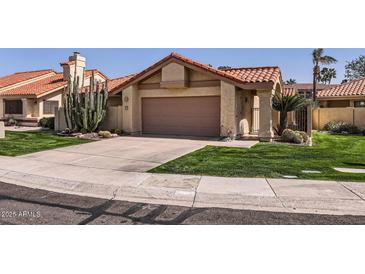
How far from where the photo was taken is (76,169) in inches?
345

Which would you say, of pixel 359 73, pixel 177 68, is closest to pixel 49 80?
pixel 177 68

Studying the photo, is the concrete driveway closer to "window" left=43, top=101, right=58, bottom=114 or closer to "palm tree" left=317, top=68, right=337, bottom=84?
"window" left=43, top=101, right=58, bottom=114

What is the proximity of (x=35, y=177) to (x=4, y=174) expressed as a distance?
43.5 inches

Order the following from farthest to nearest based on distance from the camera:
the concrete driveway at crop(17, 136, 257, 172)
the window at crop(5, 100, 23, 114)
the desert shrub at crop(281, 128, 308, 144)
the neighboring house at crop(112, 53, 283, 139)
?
the window at crop(5, 100, 23, 114)
the neighboring house at crop(112, 53, 283, 139)
the desert shrub at crop(281, 128, 308, 144)
the concrete driveway at crop(17, 136, 257, 172)

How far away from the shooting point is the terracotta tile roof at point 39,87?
25.2 m

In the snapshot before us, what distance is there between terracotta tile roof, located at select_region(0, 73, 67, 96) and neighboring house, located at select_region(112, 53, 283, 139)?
31.2 ft

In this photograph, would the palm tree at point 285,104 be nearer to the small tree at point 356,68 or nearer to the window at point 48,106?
the window at point 48,106

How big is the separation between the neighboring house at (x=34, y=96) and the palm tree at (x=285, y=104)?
14.1 metres

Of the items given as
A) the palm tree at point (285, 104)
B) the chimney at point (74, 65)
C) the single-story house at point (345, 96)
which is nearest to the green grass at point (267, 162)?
the palm tree at point (285, 104)

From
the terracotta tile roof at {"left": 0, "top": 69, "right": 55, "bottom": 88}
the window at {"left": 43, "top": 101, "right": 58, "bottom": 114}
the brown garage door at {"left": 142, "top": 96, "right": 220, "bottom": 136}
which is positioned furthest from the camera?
the terracotta tile roof at {"left": 0, "top": 69, "right": 55, "bottom": 88}

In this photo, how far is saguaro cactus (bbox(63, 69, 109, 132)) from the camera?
690 inches

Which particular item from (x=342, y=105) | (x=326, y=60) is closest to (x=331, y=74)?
(x=326, y=60)

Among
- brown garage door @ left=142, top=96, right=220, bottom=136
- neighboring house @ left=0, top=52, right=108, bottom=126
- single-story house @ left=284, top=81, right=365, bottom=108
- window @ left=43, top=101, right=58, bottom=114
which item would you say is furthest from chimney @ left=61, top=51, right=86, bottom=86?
single-story house @ left=284, top=81, right=365, bottom=108
